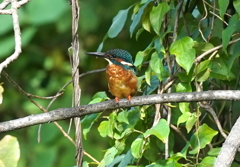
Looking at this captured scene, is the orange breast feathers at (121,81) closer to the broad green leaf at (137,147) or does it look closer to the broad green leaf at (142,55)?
the broad green leaf at (142,55)

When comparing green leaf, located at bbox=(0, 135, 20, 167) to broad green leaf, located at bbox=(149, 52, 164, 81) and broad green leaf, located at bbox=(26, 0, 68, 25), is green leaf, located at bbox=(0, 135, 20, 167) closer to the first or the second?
broad green leaf, located at bbox=(149, 52, 164, 81)

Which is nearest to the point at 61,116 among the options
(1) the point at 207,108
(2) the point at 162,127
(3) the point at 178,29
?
(2) the point at 162,127

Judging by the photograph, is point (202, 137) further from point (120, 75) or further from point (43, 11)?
point (43, 11)

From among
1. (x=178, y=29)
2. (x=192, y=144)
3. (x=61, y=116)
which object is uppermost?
(x=178, y=29)

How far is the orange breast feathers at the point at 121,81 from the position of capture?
2.46 meters

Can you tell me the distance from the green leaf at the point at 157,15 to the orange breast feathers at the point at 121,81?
0.31 m

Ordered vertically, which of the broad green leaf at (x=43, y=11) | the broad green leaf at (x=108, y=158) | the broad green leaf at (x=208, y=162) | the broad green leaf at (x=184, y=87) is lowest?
the broad green leaf at (x=208, y=162)

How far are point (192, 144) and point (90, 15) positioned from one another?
2458 millimetres

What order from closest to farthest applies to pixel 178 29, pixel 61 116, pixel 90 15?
pixel 61 116, pixel 178 29, pixel 90 15

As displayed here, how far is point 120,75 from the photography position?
260 cm

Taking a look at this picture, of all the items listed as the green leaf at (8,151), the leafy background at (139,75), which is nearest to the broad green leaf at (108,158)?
the leafy background at (139,75)

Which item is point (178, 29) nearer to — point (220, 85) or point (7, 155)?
point (220, 85)

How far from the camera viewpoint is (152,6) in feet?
8.05

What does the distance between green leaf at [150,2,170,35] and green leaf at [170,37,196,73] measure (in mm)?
143
